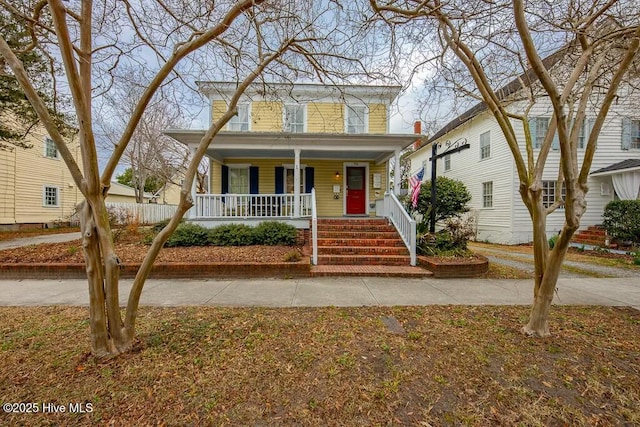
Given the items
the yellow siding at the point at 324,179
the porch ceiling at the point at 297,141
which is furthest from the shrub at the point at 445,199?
the porch ceiling at the point at 297,141

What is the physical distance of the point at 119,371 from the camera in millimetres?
2355

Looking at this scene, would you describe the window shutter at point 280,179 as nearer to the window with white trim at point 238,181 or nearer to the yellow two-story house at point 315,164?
the yellow two-story house at point 315,164


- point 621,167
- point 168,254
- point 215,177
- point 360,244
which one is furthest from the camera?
point 215,177

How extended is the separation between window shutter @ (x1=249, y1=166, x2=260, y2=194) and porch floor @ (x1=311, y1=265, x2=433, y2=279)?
634cm

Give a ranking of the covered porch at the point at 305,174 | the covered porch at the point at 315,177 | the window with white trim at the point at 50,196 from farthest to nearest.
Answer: the window with white trim at the point at 50,196
the covered porch at the point at 315,177
the covered porch at the point at 305,174

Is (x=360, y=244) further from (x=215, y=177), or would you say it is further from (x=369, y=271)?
(x=215, y=177)

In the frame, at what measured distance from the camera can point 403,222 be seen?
7.62 meters

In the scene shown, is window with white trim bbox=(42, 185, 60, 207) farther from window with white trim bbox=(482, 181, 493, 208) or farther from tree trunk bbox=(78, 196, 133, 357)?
window with white trim bbox=(482, 181, 493, 208)

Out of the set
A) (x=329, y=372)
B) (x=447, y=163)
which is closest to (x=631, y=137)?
(x=447, y=163)

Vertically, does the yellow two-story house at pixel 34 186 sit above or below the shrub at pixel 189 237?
above

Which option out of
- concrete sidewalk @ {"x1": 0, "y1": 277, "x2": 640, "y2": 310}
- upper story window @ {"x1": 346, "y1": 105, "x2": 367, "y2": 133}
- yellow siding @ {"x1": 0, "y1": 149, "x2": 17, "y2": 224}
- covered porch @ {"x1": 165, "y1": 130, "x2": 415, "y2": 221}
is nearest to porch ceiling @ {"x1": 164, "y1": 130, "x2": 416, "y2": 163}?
covered porch @ {"x1": 165, "y1": 130, "x2": 415, "y2": 221}

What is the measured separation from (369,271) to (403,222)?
233 centimetres

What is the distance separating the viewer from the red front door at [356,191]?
11.9 metres

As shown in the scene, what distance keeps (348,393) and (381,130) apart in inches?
442
